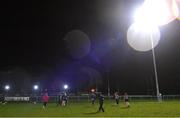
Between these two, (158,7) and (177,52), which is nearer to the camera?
(158,7)

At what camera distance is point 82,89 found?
311 ft

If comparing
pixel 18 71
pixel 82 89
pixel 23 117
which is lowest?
pixel 23 117

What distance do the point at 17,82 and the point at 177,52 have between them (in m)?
49.6

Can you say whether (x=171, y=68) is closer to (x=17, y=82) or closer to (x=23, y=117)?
(x=17, y=82)

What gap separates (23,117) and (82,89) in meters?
73.3

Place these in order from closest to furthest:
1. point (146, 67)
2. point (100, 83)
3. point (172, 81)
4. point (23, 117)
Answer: point (23, 117) → point (172, 81) → point (146, 67) → point (100, 83)

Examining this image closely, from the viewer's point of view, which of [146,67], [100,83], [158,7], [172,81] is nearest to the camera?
[158,7]

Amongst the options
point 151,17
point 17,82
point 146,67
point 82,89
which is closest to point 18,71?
point 17,82

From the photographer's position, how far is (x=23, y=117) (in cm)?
2188

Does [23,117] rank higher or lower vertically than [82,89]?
lower

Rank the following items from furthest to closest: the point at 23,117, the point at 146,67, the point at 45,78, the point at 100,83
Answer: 1. the point at 45,78
2. the point at 100,83
3. the point at 146,67
4. the point at 23,117

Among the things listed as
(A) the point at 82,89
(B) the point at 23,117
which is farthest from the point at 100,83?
(B) the point at 23,117

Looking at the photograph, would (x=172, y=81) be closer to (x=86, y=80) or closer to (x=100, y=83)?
(x=100, y=83)

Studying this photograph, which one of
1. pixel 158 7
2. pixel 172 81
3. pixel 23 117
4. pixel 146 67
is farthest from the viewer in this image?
pixel 146 67
